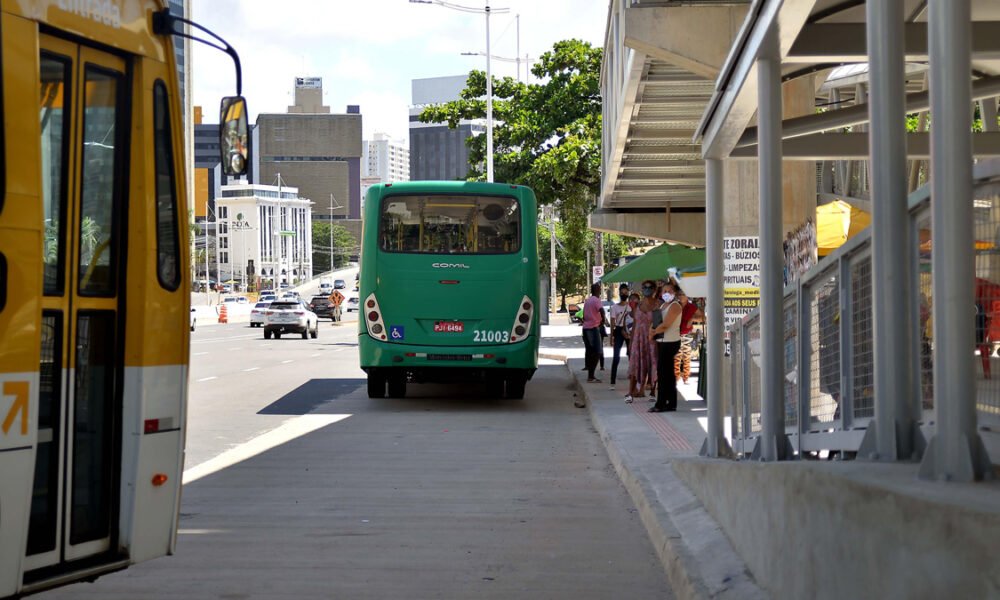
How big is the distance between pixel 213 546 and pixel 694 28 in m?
8.84

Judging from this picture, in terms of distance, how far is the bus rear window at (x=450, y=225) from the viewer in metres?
19.9

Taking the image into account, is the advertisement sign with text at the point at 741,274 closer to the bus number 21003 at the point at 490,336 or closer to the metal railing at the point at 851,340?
the metal railing at the point at 851,340

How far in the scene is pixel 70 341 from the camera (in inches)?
235

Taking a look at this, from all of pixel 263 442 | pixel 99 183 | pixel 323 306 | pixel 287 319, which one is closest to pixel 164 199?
pixel 99 183

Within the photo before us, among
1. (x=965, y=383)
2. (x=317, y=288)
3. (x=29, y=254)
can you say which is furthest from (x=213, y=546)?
(x=317, y=288)

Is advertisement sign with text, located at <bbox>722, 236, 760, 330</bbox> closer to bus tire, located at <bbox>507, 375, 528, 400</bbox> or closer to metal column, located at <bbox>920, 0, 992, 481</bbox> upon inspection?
bus tire, located at <bbox>507, 375, 528, 400</bbox>

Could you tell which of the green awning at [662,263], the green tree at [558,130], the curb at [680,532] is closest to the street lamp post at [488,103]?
the green tree at [558,130]

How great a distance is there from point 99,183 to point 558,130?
35.9m

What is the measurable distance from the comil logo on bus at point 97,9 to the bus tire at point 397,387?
600 inches

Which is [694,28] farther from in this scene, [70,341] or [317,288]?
[317,288]

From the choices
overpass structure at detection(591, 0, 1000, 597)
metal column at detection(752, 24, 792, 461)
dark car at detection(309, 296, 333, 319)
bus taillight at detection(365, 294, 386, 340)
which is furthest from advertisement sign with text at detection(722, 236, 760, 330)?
dark car at detection(309, 296, 333, 319)

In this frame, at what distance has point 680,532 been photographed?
8641 millimetres

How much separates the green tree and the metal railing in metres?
30.1

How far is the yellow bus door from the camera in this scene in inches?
231
